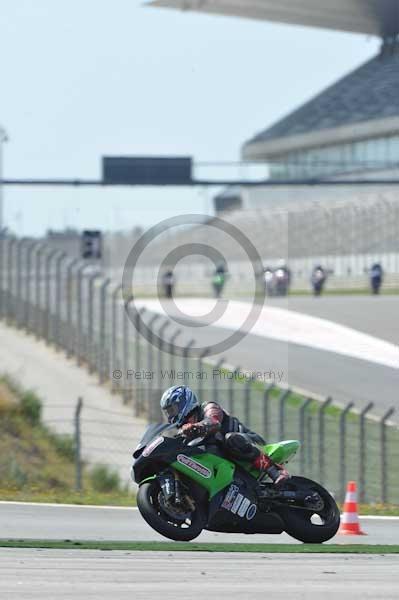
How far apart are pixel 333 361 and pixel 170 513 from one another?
1378 centimetres

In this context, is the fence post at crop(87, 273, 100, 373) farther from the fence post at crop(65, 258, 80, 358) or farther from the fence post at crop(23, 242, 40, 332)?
the fence post at crop(23, 242, 40, 332)

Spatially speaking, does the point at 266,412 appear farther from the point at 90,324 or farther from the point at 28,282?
the point at 28,282

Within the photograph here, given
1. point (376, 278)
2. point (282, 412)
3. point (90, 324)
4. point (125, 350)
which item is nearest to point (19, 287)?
point (90, 324)

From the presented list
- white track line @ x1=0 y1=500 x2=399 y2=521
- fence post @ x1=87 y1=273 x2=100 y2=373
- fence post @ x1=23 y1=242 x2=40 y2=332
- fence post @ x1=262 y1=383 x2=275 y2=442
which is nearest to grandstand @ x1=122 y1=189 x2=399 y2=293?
fence post @ x1=23 y1=242 x2=40 y2=332

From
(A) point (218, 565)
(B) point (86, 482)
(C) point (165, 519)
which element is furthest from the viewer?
(B) point (86, 482)

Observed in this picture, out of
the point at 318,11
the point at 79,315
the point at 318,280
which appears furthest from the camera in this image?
the point at 318,11

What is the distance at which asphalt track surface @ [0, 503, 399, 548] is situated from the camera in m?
10.9

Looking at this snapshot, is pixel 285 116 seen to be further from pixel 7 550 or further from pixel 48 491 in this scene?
pixel 7 550

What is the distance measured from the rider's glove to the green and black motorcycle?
57mm

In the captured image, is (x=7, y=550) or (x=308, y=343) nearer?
(x=7, y=550)

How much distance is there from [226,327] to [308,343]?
442cm

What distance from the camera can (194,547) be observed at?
9695 mm

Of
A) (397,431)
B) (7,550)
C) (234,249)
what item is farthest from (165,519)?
(234,249)

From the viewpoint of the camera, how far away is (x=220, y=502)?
1044cm
